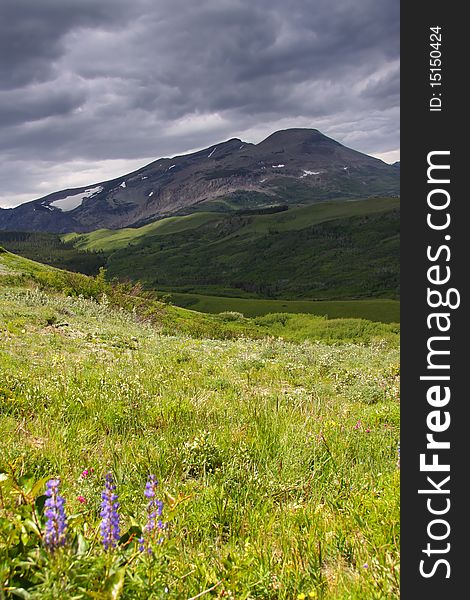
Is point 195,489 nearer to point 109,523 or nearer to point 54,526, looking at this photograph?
point 109,523

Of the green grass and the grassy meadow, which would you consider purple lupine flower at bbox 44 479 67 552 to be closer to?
the grassy meadow

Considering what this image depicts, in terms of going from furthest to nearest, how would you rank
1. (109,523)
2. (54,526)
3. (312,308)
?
(312,308) → (109,523) → (54,526)

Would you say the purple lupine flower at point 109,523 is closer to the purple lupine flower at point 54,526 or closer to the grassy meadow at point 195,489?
the grassy meadow at point 195,489

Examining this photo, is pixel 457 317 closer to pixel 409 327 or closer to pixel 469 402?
pixel 409 327

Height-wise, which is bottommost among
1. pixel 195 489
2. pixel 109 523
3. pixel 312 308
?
pixel 312 308

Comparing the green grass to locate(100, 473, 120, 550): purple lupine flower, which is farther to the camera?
the green grass

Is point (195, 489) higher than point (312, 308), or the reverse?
point (195, 489)

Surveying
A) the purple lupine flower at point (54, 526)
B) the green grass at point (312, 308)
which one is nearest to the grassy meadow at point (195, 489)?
the purple lupine flower at point (54, 526)

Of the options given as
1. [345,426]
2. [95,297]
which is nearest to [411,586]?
[345,426]

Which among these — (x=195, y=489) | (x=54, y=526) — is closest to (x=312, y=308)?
(x=195, y=489)

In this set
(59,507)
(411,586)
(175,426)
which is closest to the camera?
(59,507)

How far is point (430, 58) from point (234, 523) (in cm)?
336

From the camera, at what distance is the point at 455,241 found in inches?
98.3

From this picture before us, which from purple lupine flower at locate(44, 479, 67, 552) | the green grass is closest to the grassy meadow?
purple lupine flower at locate(44, 479, 67, 552)
